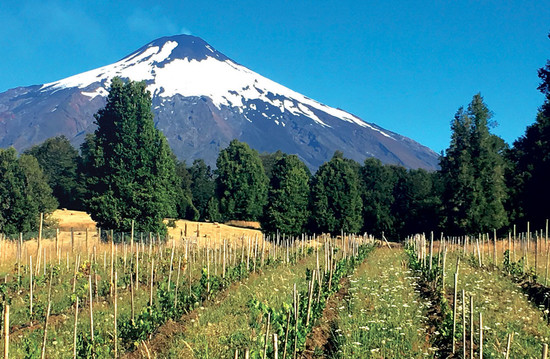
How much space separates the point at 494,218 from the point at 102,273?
111 ft

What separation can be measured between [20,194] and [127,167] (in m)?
10.1

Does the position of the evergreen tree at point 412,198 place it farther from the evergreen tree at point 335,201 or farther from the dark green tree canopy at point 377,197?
the evergreen tree at point 335,201

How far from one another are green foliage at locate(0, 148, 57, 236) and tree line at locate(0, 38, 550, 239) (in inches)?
3.0

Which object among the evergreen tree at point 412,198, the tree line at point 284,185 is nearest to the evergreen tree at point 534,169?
the tree line at point 284,185

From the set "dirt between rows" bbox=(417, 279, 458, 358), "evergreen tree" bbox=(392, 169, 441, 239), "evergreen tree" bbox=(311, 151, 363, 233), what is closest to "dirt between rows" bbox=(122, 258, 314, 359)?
"dirt between rows" bbox=(417, 279, 458, 358)

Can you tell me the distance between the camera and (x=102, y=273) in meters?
18.6

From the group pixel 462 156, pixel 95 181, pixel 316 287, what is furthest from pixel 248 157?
pixel 316 287

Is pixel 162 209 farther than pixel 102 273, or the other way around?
pixel 162 209

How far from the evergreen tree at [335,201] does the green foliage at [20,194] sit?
25507mm

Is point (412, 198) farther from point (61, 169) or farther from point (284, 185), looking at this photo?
point (61, 169)

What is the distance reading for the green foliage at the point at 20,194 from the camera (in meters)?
36.0

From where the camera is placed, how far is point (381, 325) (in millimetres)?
9672

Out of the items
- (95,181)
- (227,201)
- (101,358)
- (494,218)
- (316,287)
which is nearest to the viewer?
(101,358)

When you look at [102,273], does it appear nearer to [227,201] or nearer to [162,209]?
[162,209]
